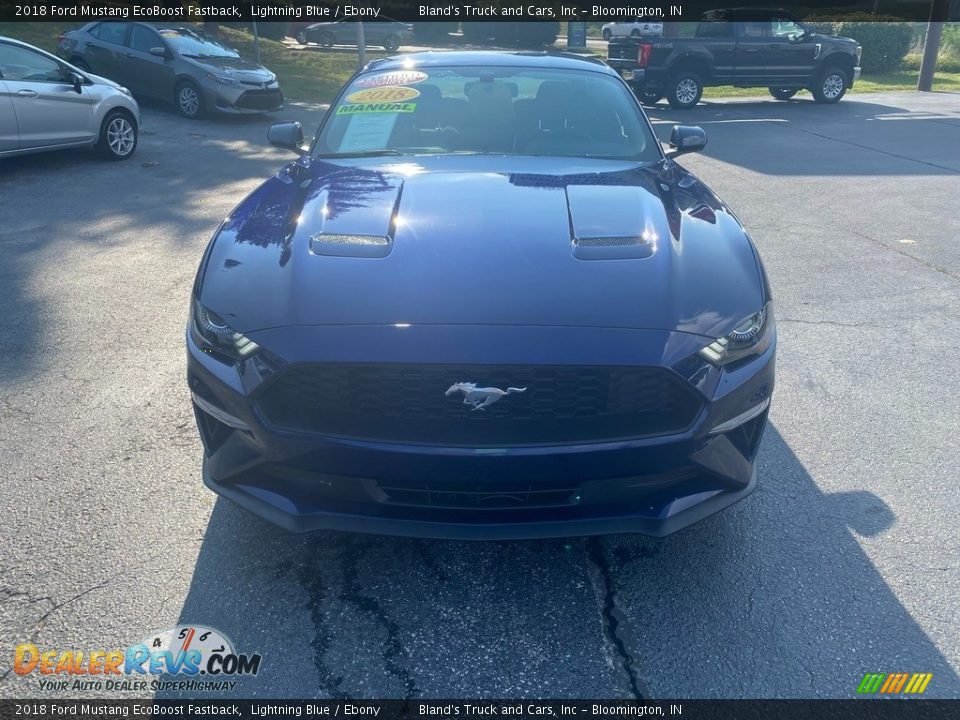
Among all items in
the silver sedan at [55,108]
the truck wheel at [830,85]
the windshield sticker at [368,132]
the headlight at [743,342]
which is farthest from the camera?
the truck wheel at [830,85]

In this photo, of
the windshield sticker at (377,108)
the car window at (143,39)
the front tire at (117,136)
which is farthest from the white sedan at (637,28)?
the windshield sticker at (377,108)

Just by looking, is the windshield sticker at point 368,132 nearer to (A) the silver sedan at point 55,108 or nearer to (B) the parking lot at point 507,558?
(B) the parking lot at point 507,558

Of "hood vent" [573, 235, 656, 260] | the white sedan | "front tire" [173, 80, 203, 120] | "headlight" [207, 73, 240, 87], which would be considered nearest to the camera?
"hood vent" [573, 235, 656, 260]

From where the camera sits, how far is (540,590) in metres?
2.79

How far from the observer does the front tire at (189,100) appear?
44.6ft

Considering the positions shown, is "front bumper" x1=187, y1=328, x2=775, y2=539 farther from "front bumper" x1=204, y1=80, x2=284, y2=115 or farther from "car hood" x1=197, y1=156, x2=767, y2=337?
"front bumper" x1=204, y1=80, x2=284, y2=115

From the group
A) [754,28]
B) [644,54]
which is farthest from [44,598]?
[754,28]

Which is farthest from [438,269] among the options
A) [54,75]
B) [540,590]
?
[54,75]

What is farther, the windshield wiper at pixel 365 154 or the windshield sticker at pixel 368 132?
the windshield sticker at pixel 368 132

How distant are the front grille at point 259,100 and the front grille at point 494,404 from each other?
40.8 ft

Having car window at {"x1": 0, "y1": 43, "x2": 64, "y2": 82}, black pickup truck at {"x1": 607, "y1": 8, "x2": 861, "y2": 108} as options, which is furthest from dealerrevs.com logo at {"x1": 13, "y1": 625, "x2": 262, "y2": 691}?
black pickup truck at {"x1": 607, "y1": 8, "x2": 861, "y2": 108}

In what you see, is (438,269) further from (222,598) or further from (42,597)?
(42,597)

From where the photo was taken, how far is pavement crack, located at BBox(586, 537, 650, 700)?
7.93ft

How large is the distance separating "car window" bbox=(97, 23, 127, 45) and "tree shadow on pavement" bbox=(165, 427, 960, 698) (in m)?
13.8
